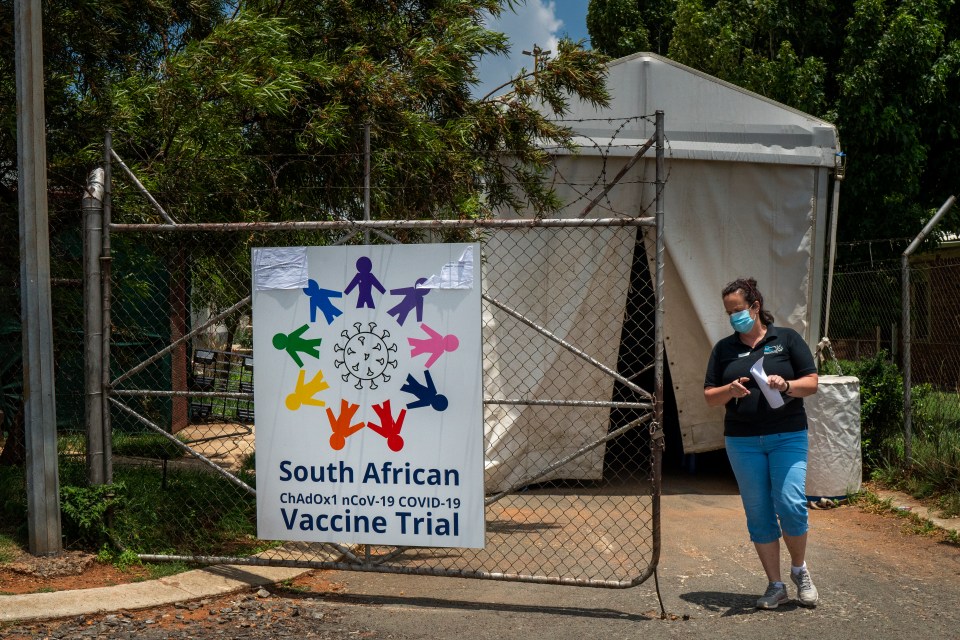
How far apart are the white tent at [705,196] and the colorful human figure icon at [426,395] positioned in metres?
3.18

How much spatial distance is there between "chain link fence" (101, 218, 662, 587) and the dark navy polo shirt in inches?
20.7

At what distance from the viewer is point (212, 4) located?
8336 millimetres

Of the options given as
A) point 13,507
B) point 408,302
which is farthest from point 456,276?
point 13,507

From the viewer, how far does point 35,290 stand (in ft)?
18.1

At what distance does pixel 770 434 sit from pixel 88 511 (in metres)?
4.11

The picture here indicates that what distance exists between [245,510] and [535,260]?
11.1 ft

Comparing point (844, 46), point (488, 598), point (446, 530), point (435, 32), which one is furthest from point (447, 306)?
point (844, 46)

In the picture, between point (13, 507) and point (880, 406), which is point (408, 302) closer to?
point (13, 507)

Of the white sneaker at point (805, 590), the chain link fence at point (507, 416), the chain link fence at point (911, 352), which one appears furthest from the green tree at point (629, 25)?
the white sneaker at point (805, 590)

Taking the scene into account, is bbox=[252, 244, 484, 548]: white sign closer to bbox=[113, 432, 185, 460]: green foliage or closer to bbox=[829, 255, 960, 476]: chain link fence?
bbox=[113, 432, 185, 460]: green foliage

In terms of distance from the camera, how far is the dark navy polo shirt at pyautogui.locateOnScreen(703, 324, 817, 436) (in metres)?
5.12

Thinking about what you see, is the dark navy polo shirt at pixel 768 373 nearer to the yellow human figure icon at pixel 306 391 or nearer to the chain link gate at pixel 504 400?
the chain link gate at pixel 504 400

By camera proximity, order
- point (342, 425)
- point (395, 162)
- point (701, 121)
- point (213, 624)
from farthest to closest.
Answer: point (701, 121) → point (395, 162) → point (342, 425) → point (213, 624)

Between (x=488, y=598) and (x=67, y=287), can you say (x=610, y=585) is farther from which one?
(x=67, y=287)
